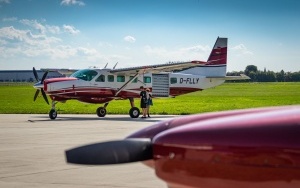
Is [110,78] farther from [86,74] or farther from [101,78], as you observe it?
[86,74]

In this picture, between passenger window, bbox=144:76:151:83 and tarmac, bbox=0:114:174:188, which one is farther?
passenger window, bbox=144:76:151:83

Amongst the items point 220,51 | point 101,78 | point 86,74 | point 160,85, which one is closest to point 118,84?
point 101,78

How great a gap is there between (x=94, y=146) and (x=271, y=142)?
0.84 meters

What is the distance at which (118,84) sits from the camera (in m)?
23.7

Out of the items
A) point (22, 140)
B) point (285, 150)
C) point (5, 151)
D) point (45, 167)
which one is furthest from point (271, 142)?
point (22, 140)

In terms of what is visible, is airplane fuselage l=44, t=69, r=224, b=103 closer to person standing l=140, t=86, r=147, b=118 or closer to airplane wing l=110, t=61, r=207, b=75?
airplane wing l=110, t=61, r=207, b=75

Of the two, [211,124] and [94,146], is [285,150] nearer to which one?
[211,124]

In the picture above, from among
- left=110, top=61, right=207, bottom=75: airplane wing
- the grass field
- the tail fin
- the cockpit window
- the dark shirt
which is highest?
the tail fin

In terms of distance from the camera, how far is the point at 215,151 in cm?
228

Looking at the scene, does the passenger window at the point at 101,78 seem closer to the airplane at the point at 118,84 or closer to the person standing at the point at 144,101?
the airplane at the point at 118,84

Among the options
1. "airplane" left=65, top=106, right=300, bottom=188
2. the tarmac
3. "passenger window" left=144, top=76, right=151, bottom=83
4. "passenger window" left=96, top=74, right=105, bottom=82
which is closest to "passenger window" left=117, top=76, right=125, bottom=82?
"passenger window" left=96, top=74, right=105, bottom=82

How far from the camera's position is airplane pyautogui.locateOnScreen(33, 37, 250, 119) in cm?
2227

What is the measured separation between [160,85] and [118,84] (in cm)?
219

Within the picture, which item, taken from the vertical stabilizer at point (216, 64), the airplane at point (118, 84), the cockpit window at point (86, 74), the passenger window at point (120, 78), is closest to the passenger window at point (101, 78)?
the airplane at point (118, 84)
